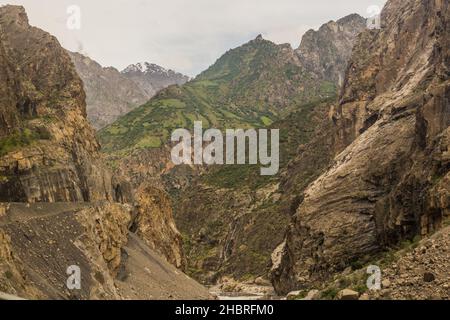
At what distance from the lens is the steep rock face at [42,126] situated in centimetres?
6706

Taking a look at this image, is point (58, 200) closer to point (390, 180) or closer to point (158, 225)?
point (158, 225)

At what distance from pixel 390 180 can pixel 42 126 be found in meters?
40.0

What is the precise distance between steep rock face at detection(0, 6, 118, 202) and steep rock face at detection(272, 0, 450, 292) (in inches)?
1004

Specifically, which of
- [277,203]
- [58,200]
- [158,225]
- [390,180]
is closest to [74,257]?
[58,200]

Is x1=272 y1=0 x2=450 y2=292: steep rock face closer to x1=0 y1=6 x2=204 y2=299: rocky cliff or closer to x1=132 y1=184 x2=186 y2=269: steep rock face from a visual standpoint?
x1=0 y1=6 x2=204 y2=299: rocky cliff

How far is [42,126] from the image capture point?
3063 inches

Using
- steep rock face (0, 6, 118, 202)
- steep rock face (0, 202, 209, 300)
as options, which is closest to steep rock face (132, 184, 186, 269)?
steep rock face (0, 6, 118, 202)

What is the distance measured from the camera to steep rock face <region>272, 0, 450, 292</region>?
51.2m

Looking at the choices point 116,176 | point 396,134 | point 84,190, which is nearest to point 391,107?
point 396,134

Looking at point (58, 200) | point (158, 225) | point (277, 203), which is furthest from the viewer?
point (277, 203)

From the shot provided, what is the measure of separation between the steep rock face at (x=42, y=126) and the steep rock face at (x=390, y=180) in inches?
1004

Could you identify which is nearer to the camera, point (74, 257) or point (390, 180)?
point (74, 257)

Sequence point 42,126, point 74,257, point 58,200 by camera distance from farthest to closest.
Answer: point 42,126 < point 58,200 < point 74,257
